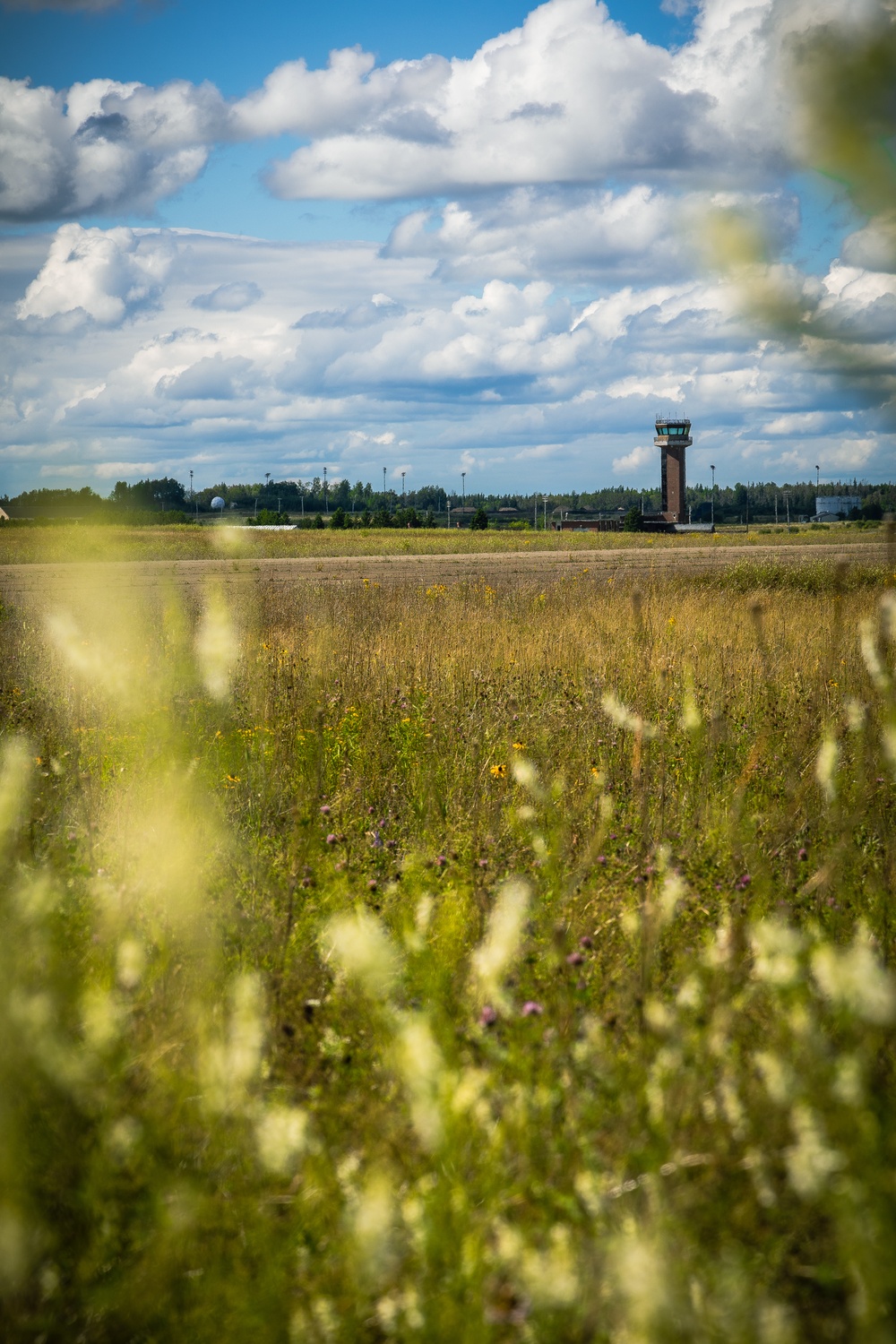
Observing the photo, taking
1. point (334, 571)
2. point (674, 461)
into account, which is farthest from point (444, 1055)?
point (674, 461)

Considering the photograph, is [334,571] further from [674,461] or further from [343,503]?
[343,503]

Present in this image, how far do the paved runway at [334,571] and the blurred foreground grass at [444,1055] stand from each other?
16.0 m

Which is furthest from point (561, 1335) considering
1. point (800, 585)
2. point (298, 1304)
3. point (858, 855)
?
point (800, 585)

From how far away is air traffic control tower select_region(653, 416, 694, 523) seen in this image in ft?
397

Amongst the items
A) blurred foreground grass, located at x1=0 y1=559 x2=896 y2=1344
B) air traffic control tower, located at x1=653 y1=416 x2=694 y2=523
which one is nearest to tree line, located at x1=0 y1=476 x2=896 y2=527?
air traffic control tower, located at x1=653 y1=416 x2=694 y2=523

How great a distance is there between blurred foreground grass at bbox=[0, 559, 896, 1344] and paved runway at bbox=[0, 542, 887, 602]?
16.0 meters

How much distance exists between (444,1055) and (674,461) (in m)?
125

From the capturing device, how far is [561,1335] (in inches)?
74.6

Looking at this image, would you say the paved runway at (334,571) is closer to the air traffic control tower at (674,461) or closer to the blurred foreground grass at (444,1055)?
the blurred foreground grass at (444,1055)

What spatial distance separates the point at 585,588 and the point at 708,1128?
687 inches

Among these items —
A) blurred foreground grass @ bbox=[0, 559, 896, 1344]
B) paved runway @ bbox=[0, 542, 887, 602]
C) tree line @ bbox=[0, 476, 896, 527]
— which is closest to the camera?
blurred foreground grass @ bbox=[0, 559, 896, 1344]

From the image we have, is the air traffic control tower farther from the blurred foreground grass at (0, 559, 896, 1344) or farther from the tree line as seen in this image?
the blurred foreground grass at (0, 559, 896, 1344)

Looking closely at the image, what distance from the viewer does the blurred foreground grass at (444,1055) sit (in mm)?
1921

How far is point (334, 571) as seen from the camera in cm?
3044
